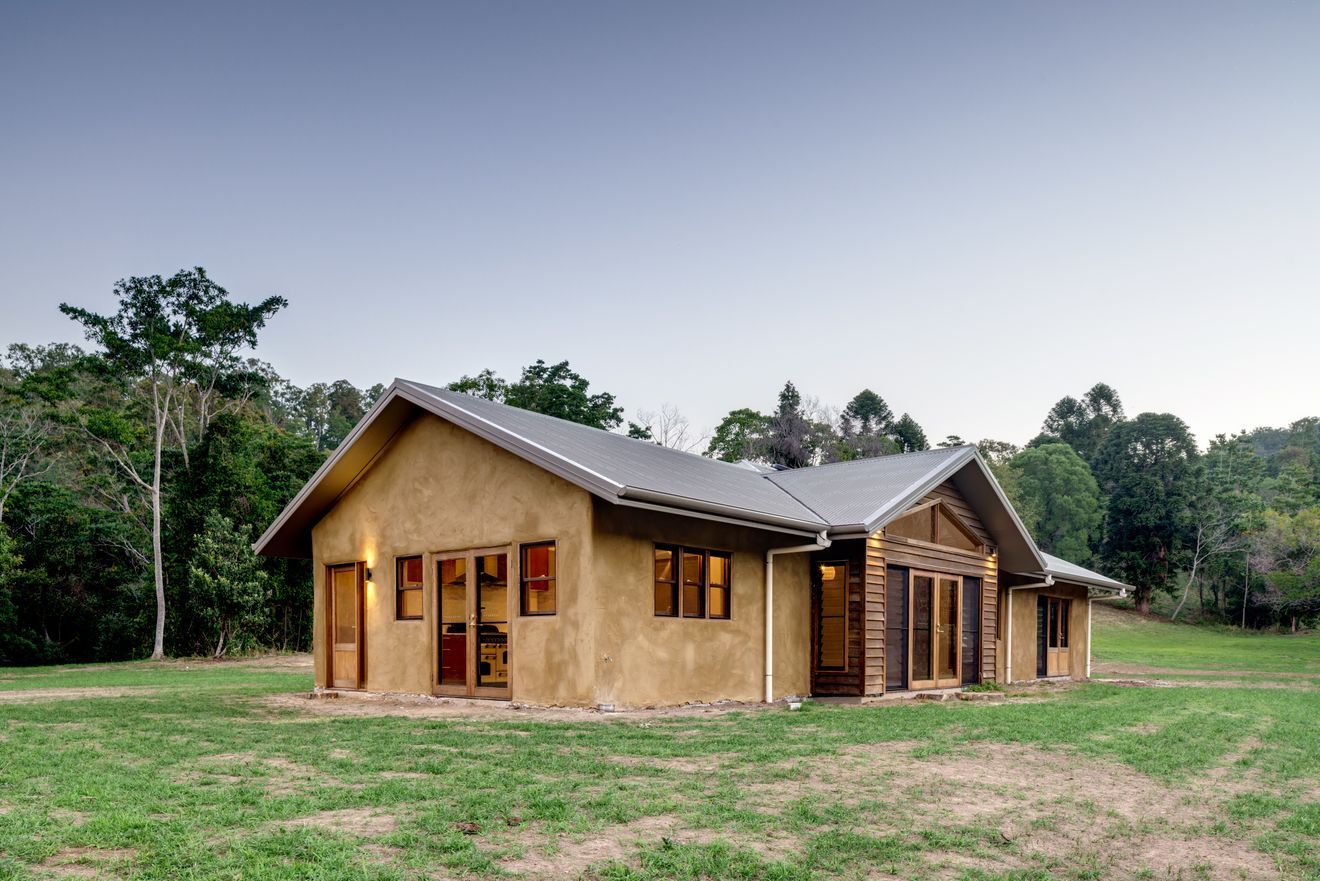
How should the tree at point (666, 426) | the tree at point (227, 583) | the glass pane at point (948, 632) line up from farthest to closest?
1. the tree at point (666, 426)
2. the tree at point (227, 583)
3. the glass pane at point (948, 632)

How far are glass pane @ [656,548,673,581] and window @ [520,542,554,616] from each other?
1.40 metres

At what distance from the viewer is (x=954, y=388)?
5472 centimetres

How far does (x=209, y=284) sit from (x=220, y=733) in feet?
81.2

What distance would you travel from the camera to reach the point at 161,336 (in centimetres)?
2855

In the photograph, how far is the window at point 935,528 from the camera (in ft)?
49.7

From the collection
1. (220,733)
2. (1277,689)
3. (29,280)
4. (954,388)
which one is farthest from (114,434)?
(954,388)

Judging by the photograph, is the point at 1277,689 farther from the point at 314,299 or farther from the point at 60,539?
the point at 60,539

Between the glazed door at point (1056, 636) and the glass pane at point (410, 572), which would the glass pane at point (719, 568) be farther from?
the glazed door at point (1056, 636)

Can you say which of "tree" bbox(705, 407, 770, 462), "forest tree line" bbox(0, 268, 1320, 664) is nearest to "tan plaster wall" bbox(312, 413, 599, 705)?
"forest tree line" bbox(0, 268, 1320, 664)

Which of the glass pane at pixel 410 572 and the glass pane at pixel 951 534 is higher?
the glass pane at pixel 951 534

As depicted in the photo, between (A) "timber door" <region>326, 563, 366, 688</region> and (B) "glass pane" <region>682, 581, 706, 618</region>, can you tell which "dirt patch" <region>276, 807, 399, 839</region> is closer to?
(B) "glass pane" <region>682, 581, 706, 618</region>

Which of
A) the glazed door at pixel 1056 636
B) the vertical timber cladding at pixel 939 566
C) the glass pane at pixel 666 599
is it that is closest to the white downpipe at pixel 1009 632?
the vertical timber cladding at pixel 939 566

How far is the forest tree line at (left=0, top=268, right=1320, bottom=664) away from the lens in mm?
27875

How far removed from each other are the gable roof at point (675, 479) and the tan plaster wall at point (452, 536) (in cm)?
42
